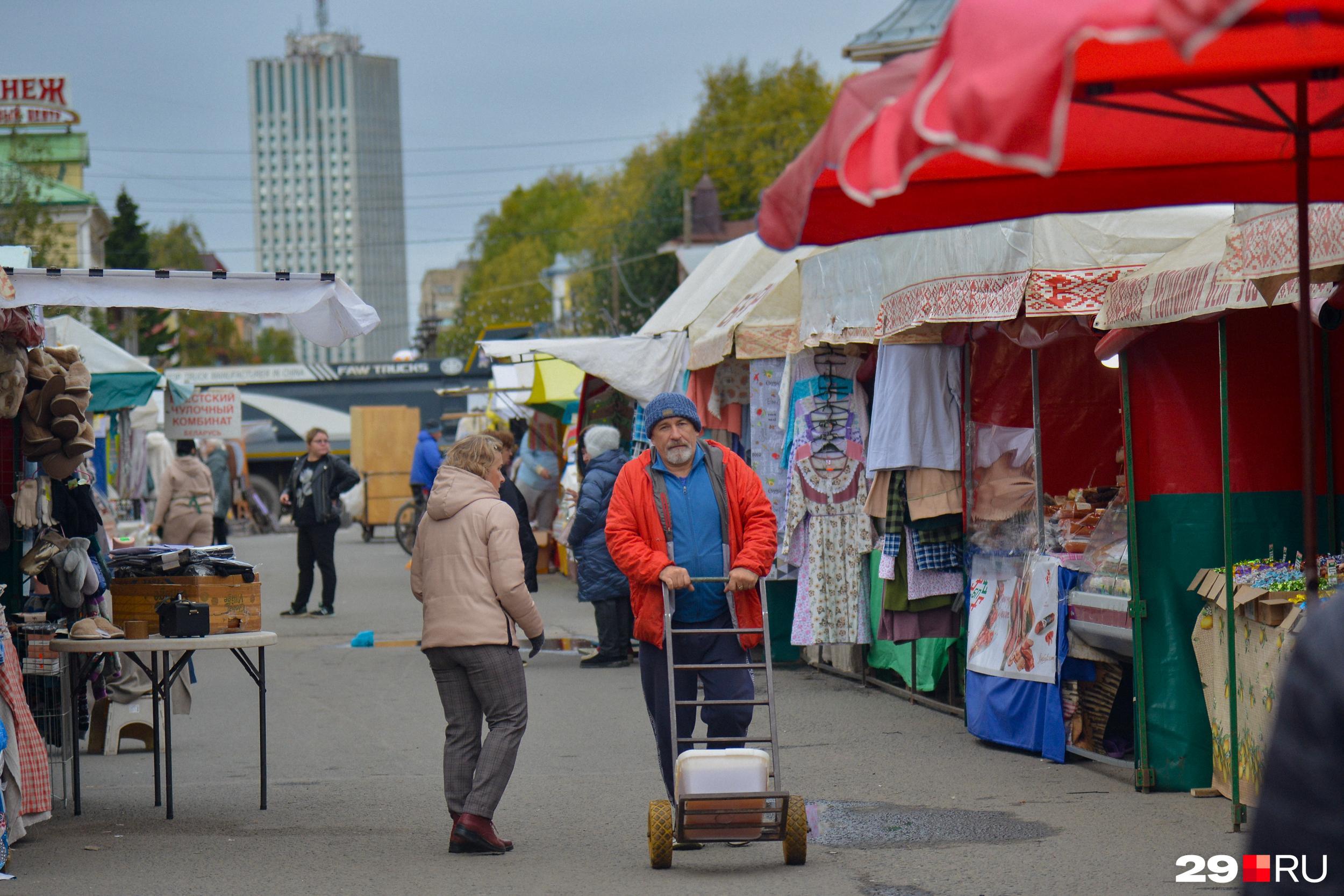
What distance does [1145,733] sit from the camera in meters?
7.25

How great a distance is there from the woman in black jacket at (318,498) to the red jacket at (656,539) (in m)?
10.1

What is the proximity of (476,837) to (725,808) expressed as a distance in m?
1.28

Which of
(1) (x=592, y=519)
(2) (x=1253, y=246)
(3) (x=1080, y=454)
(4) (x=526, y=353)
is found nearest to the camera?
(2) (x=1253, y=246)

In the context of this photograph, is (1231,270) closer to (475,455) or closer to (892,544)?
(475,455)

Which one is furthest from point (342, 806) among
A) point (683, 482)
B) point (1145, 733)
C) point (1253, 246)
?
point (1253, 246)

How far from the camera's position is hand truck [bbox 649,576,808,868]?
229 inches

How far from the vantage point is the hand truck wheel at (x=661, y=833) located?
19.8ft

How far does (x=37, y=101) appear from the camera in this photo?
135ft

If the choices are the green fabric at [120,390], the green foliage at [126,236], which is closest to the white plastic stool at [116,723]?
the green fabric at [120,390]

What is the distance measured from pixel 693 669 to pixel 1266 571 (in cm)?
251

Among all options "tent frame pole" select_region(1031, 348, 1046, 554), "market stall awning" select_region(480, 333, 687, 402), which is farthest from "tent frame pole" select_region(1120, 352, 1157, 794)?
"market stall awning" select_region(480, 333, 687, 402)

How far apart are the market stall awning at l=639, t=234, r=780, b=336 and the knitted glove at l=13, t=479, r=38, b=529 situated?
6.41m

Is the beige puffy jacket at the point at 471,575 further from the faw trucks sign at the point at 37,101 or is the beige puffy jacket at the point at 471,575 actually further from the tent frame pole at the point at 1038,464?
the faw trucks sign at the point at 37,101

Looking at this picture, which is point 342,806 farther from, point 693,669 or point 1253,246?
point 1253,246
